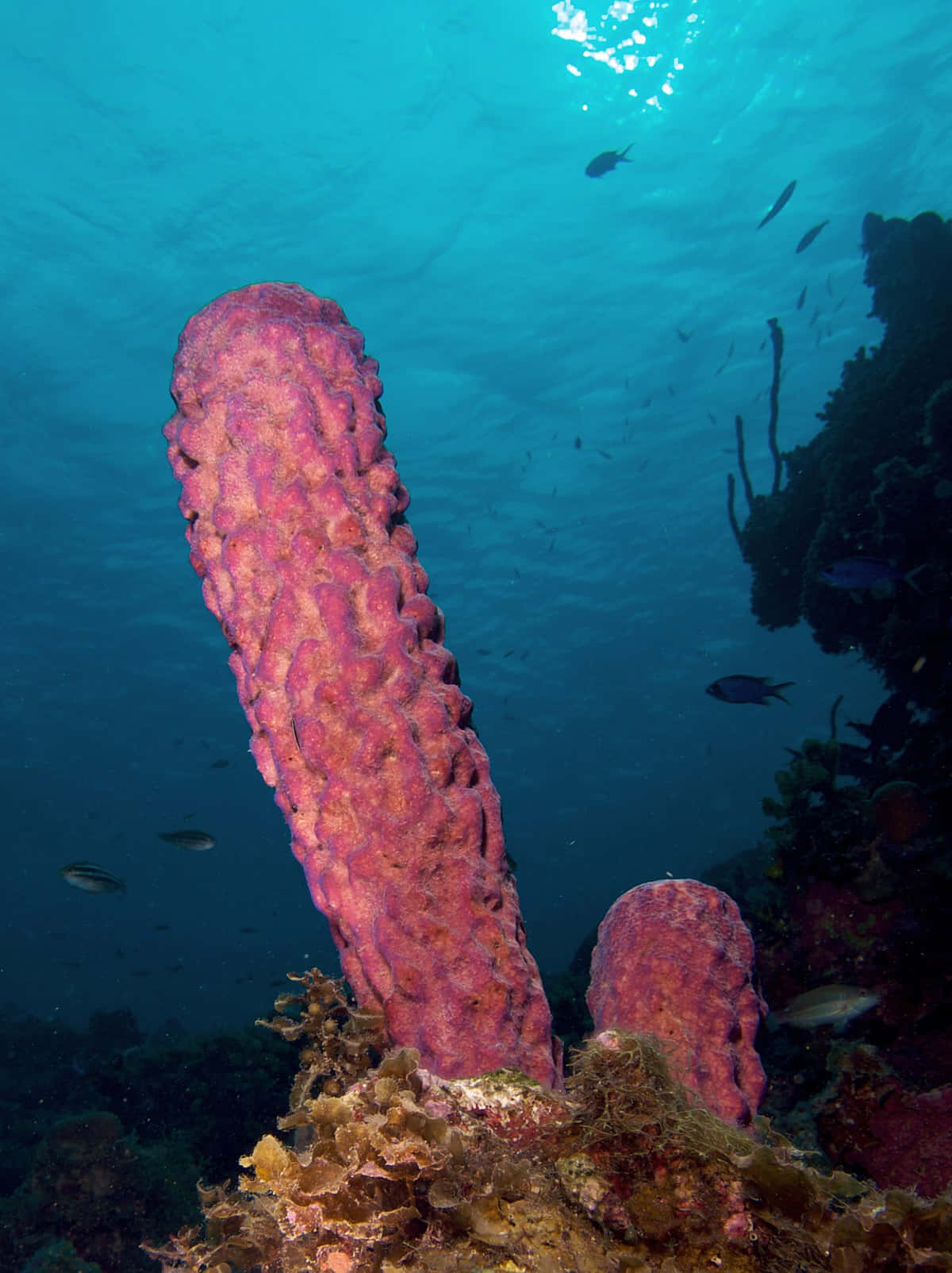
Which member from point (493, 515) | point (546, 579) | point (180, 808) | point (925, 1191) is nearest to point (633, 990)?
point (925, 1191)

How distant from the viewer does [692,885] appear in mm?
2736

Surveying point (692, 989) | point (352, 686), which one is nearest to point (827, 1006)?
point (692, 989)

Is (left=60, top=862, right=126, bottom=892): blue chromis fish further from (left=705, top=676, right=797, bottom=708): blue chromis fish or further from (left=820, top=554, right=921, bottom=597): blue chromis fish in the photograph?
(left=820, top=554, right=921, bottom=597): blue chromis fish

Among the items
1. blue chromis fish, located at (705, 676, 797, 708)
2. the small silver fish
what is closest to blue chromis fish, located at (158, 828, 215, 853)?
blue chromis fish, located at (705, 676, 797, 708)

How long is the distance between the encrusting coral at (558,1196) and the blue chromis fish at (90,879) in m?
8.95

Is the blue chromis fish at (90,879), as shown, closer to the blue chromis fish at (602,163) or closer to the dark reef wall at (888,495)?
the dark reef wall at (888,495)

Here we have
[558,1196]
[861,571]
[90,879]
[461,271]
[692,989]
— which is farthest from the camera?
[461,271]

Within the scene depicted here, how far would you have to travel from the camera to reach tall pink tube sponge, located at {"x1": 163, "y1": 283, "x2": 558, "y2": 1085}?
88.6 inches

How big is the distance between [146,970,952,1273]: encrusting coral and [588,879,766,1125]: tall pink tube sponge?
72cm

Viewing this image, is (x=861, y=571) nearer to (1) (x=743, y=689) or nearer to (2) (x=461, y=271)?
(1) (x=743, y=689)

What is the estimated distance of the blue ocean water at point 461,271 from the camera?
44.5 feet

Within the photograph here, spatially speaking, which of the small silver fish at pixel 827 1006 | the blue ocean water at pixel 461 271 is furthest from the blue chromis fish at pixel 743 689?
the blue ocean water at pixel 461 271

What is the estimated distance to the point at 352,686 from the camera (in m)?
2.33

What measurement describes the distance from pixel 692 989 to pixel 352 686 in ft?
5.65
